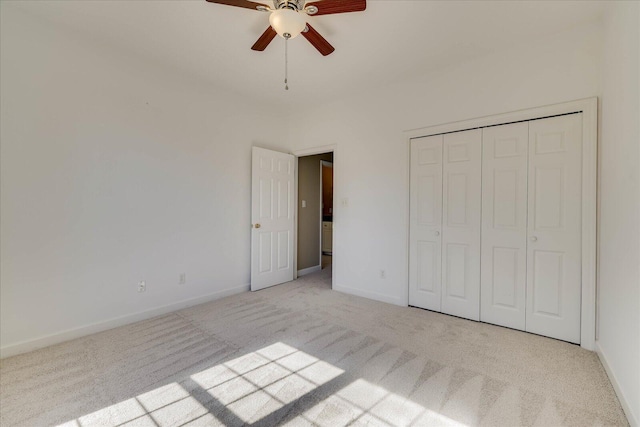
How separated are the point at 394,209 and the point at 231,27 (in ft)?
8.30

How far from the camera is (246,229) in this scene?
4020mm

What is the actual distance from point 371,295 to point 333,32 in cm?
300

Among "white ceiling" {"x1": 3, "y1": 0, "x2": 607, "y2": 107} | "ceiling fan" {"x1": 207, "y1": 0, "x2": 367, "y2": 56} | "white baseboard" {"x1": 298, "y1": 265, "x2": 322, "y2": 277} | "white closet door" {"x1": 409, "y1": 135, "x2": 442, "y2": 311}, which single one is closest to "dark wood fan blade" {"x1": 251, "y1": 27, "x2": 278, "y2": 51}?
"ceiling fan" {"x1": 207, "y1": 0, "x2": 367, "y2": 56}

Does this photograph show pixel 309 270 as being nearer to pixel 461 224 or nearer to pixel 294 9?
pixel 461 224

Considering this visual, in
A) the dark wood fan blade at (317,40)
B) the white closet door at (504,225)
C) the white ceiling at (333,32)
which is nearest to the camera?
the dark wood fan blade at (317,40)

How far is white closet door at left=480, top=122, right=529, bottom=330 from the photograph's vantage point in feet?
8.77

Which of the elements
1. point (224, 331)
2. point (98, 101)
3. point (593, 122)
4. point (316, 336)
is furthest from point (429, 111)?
point (98, 101)

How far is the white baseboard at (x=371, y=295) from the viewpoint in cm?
344

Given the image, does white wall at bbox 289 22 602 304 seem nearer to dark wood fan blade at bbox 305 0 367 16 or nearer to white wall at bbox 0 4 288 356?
white wall at bbox 0 4 288 356

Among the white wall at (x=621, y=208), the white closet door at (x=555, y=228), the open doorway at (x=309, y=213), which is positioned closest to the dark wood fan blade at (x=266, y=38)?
the white wall at (x=621, y=208)

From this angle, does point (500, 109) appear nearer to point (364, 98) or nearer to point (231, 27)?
point (364, 98)

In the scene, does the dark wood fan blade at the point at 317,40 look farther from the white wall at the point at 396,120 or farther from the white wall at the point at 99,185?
the white wall at the point at 99,185

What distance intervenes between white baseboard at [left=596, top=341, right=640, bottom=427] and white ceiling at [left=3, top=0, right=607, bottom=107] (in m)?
2.69

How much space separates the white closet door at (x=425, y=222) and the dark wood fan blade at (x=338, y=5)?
183 cm
